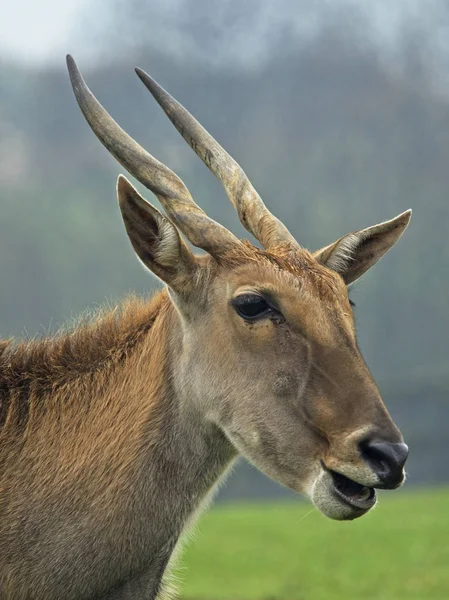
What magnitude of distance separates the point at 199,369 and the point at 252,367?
0.40 metres

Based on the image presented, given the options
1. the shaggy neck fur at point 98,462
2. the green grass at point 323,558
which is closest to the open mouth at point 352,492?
the shaggy neck fur at point 98,462

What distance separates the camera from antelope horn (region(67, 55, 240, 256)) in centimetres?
755

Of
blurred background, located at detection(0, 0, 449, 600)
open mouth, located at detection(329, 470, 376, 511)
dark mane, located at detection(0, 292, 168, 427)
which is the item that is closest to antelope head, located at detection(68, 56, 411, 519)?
open mouth, located at detection(329, 470, 376, 511)

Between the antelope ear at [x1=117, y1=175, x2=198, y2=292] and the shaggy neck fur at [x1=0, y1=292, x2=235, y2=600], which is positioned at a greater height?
the antelope ear at [x1=117, y1=175, x2=198, y2=292]

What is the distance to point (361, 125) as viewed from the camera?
12006 centimetres

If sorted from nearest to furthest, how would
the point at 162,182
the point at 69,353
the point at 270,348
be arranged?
1. the point at 270,348
2. the point at 162,182
3. the point at 69,353

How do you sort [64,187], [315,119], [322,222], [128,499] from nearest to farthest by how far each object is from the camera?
[128,499] < [322,222] < [64,187] < [315,119]

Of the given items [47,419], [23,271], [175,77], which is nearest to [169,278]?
[47,419]

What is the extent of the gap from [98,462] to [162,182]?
1.96 metres

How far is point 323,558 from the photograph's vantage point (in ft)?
72.5

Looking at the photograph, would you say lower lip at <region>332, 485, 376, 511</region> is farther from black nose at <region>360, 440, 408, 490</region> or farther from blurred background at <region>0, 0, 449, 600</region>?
blurred background at <region>0, 0, 449, 600</region>

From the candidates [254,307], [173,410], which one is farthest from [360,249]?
[173,410]

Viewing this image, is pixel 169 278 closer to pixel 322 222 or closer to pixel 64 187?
pixel 322 222

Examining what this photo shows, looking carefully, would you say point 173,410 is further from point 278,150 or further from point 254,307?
point 278,150
